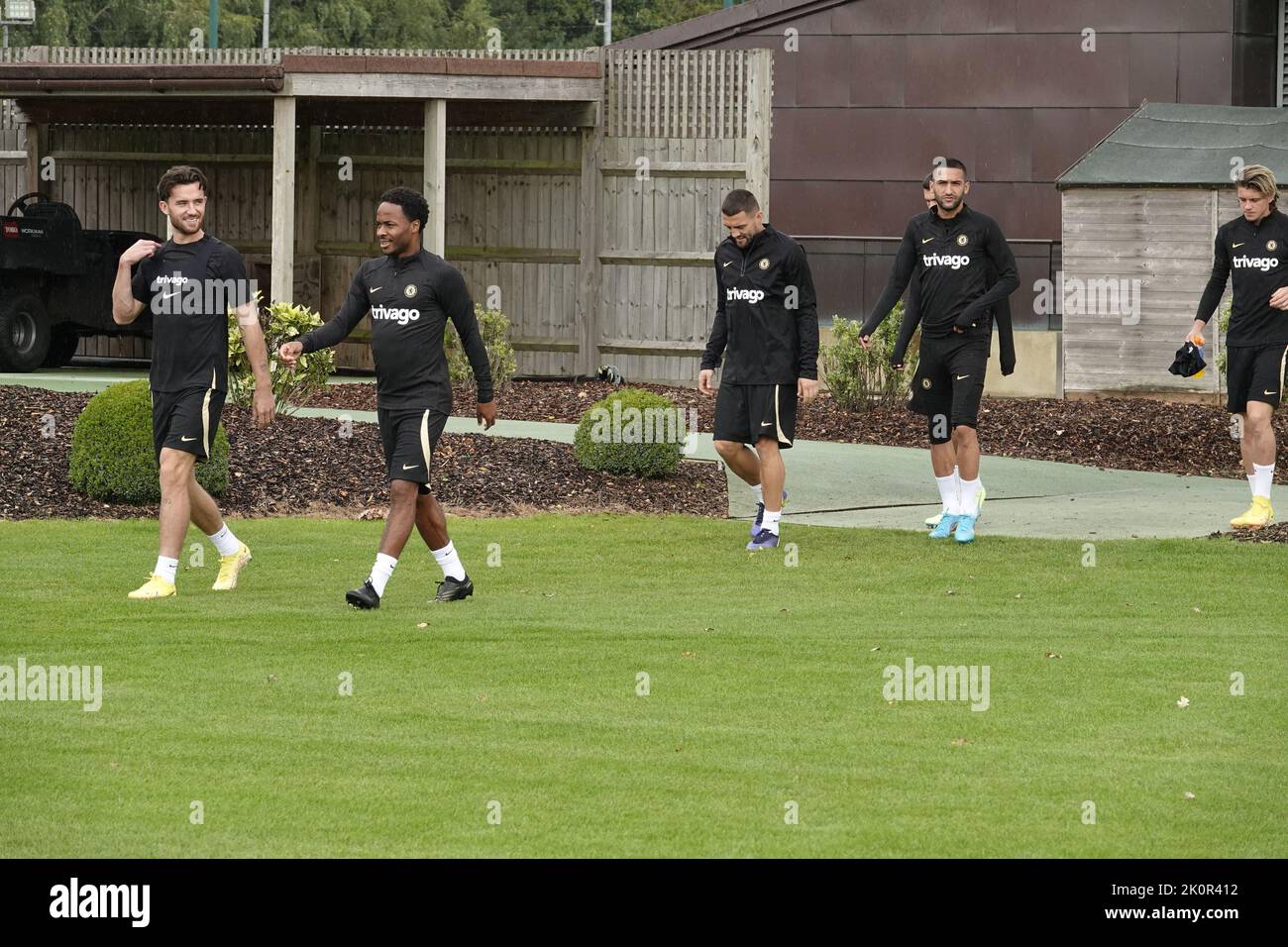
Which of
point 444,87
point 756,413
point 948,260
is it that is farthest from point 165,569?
point 444,87

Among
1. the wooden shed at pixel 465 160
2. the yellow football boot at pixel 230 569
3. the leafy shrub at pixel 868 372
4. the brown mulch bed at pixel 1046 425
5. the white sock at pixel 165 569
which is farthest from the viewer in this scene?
the wooden shed at pixel 465 160

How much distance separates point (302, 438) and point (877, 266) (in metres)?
11.0

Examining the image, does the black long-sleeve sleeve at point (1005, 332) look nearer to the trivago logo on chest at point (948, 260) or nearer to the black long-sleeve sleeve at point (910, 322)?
the trivago logo on chest at point (948, 260)

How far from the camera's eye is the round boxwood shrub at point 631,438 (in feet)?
46.3

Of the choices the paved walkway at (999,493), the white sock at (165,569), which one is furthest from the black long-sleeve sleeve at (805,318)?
the white sock at (165,569)

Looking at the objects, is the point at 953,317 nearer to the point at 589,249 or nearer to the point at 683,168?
the point at 683,168

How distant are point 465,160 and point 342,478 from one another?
29.7ft

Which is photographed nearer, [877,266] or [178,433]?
[178,433]

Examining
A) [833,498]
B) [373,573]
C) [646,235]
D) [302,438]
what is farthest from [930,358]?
[646,235]

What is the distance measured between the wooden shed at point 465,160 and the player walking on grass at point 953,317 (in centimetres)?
849

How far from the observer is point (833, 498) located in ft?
45.7

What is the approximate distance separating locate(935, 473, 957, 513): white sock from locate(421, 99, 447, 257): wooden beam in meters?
8.78

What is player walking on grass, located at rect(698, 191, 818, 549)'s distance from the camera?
450 inches
